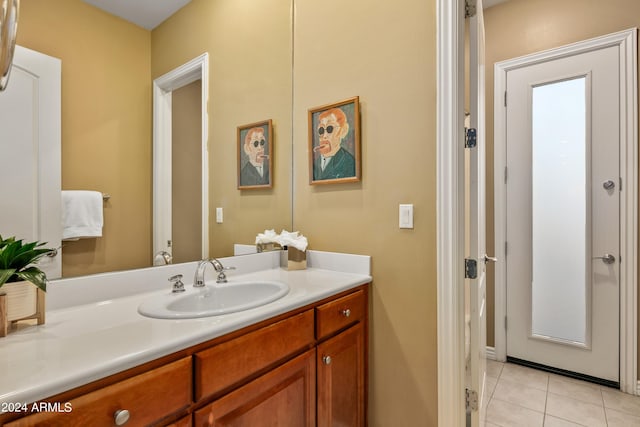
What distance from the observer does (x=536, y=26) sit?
2.38 metres

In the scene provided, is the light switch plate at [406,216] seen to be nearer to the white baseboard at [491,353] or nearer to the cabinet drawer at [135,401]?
the cabinet drawer at [135,401]

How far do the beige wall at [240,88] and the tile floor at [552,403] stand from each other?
1737 mm

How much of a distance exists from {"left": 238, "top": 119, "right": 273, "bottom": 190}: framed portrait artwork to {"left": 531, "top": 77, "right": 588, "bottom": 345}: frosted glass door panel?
2.02m

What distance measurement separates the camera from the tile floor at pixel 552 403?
182 centimetres

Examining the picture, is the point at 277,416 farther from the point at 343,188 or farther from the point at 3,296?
the point at 343,188

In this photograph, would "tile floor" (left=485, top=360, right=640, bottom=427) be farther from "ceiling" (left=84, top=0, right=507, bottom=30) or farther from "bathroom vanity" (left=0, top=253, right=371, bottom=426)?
"ceiling" (left=84, top=0, right=507, bottom=30)

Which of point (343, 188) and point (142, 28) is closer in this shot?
point (142, 28)

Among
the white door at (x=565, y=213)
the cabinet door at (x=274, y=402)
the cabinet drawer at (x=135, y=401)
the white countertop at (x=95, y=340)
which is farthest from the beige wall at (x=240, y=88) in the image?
the white door at (x=565, y=213)

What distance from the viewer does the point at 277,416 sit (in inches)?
41.0

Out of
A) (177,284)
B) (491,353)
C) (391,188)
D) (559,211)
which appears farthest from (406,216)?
(491,353)

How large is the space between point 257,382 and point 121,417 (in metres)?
0.40

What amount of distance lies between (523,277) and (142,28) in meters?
2.85

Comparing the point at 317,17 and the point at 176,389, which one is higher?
the point at 317,17

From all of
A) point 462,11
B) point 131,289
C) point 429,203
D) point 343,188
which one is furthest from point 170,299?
point 462,11
